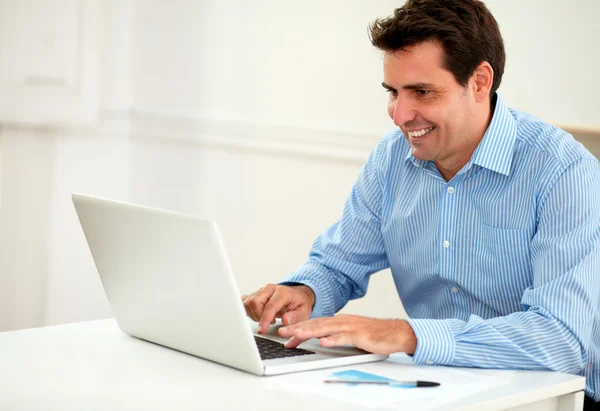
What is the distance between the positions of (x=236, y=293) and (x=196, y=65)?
7.53 ft

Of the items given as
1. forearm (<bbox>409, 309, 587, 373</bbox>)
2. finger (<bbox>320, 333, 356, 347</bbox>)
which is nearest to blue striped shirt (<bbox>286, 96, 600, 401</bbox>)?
forearm (<bbox>409, 309, 587, 373</bbox>)

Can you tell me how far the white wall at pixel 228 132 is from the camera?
3.20 meters

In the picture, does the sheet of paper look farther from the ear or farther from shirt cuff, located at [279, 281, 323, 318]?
the ear

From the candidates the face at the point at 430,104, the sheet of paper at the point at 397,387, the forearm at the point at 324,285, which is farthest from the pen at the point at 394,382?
the face at the point at 430,104

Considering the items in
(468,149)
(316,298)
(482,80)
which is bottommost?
(316,298)

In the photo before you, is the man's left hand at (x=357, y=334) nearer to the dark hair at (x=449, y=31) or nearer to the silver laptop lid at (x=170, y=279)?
the silver laptop lid at (x=170, y=279)

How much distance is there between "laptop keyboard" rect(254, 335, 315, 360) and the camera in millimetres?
1336

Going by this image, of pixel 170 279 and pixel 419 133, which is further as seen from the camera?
pixel 419 133

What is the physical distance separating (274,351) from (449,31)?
2.37ft

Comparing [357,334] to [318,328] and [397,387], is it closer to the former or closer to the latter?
[318,328]

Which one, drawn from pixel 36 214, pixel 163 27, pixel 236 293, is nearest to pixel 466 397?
pixel 236 293

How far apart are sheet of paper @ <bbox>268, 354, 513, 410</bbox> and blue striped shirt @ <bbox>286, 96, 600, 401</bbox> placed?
5cm

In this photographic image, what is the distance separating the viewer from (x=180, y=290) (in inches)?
50.2

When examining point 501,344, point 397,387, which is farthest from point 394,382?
point 501,344
